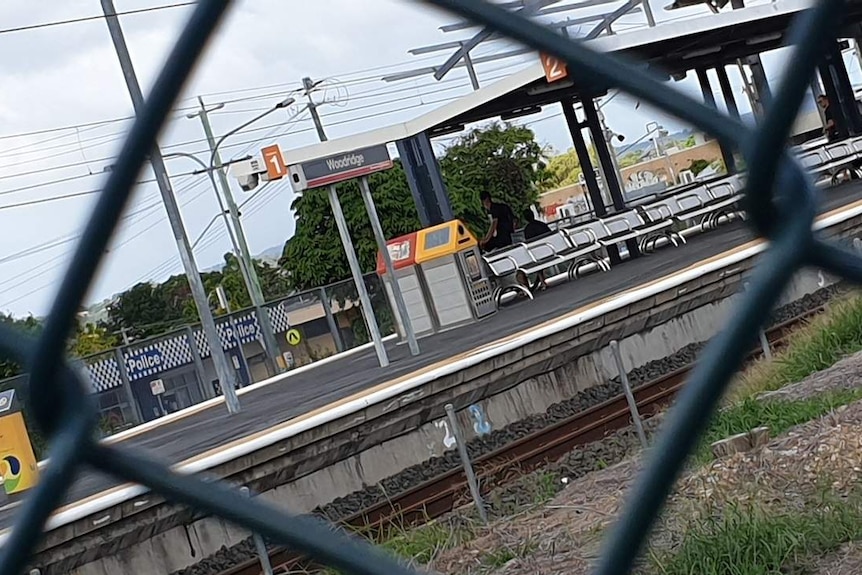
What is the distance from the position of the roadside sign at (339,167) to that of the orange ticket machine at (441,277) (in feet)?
6.10

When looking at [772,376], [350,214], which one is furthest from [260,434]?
[350,214]

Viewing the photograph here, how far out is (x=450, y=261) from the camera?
49.7ft

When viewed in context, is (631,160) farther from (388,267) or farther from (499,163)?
(388,267)

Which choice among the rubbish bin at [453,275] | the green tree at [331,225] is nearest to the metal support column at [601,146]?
the rubbish bin at [453,275]

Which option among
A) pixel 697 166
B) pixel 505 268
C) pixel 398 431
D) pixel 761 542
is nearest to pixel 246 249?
pixel 697 166

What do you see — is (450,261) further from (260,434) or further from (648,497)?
(648,497)

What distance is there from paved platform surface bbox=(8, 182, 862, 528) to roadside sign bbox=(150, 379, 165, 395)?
5.89ft

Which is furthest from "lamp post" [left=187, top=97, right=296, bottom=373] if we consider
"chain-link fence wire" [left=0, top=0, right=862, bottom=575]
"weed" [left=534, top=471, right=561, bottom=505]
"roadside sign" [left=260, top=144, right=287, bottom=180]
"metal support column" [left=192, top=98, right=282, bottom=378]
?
"chain-link fence wire" [left=0, top=0, right=862, bottom=575]

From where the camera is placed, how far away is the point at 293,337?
19984 mm

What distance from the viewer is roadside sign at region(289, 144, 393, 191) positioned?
12.5 meters

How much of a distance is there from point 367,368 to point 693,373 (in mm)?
13393

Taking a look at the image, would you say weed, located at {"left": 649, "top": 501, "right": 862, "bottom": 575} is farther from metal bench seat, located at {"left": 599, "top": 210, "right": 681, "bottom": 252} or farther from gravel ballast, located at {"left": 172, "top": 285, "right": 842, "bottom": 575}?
metal bench seat, located at {"left": 599, "top": 210, "right": 681, "bottom": 252}

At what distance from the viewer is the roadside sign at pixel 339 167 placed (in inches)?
492

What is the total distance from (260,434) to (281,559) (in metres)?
2.67
